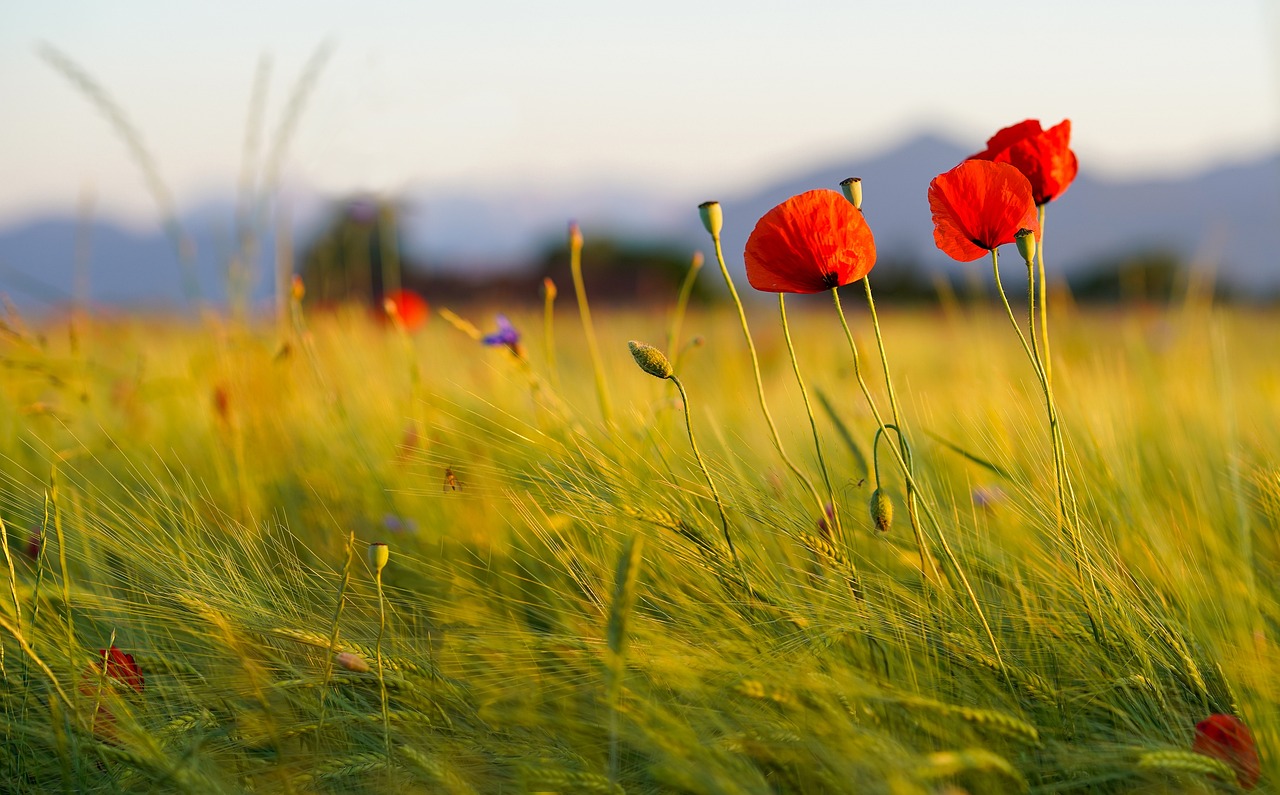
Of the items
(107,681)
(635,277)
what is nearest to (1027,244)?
(107,681)

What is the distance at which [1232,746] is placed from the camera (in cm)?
63

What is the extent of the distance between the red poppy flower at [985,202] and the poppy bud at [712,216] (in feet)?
0.55

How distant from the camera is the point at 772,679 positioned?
686 millimetres

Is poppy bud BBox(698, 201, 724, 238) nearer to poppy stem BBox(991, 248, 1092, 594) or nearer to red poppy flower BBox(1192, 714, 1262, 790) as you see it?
poppy stem BBox(991, 248, 1092, 594)

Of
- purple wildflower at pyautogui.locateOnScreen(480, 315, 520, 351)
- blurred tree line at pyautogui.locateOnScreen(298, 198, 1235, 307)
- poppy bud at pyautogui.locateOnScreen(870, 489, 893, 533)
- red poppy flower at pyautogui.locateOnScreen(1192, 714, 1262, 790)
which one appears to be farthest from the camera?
blurred tree line at pyautogui.locateOnScreen(298, 198, 1235, 307)

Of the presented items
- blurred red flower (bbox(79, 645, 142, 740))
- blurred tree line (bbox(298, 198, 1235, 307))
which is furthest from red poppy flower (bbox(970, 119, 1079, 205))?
blurred tree line (bbox(298, 198, 1235, 307))

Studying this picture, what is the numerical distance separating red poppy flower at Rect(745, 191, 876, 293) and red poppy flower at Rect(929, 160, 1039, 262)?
0.24 feet

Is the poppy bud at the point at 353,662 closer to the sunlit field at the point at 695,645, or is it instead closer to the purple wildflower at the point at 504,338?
the sunlit field at the point at 695,645

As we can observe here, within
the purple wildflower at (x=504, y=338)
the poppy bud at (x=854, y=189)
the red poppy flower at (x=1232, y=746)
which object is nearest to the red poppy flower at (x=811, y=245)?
the poppy bud at (x=854, y=189)

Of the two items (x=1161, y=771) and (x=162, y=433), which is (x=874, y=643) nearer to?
(x=1161, y=771)

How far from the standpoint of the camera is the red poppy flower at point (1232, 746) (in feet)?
2.03

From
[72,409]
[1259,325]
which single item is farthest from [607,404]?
[1259,325]

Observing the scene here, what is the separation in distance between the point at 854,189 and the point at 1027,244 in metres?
0.14

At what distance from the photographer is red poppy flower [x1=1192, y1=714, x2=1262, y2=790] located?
0.62 metres
